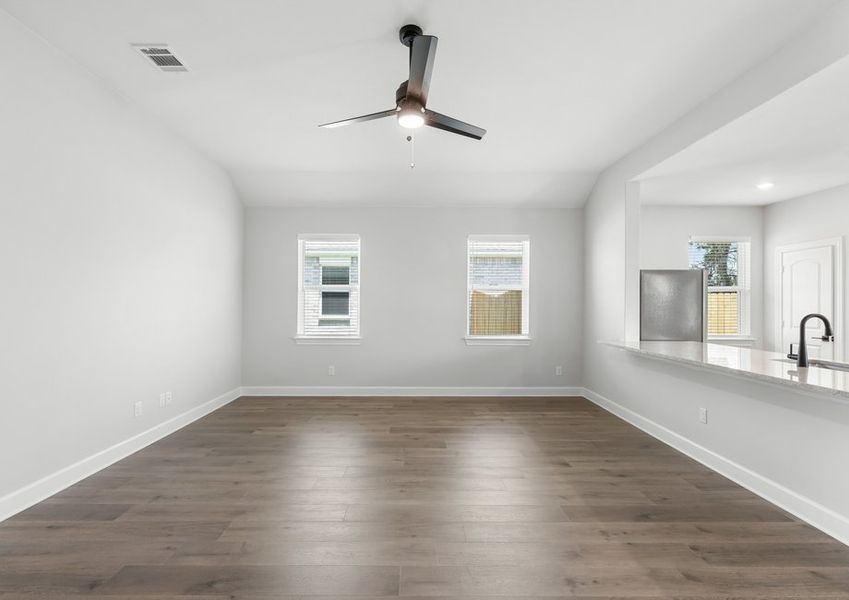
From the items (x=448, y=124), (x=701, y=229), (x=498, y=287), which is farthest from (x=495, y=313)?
(x=448, y=124)

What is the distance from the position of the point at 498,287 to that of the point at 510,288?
0.17m

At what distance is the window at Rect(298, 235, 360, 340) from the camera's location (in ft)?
18.9

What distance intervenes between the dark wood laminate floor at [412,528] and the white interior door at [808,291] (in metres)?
3.09

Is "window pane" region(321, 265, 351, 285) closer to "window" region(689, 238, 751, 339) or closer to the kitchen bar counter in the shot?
the kitchen bar counter

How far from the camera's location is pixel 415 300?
571cm

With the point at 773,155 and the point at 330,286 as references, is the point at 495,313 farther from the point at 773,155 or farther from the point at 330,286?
the point at 773,155

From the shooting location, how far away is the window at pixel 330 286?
227 inches

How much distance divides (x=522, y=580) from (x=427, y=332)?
3938 mm

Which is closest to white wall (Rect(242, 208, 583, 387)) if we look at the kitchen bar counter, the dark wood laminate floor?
the kitchen bar counter

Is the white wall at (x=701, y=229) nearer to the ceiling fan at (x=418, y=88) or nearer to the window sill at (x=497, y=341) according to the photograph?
the window sill at (x=497, y=341)

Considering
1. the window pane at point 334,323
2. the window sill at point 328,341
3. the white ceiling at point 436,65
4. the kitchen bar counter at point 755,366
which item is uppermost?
the white ceiling at point 436,65

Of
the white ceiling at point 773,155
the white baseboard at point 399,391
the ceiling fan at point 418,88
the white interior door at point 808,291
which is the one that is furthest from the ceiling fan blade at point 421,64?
the white interior door at point 808,291

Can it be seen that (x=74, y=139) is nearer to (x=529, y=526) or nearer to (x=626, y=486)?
(x=529, y=526)

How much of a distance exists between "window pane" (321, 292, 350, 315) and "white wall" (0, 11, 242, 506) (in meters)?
1.68
